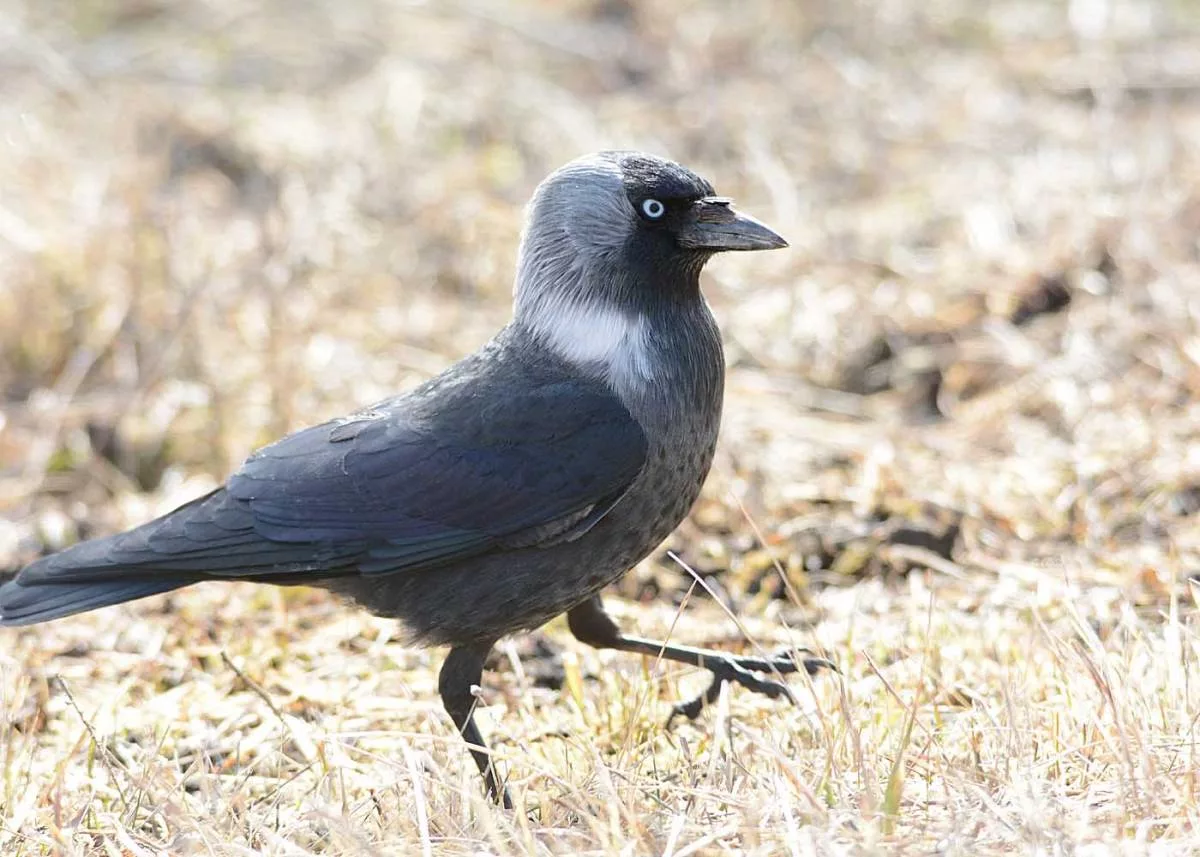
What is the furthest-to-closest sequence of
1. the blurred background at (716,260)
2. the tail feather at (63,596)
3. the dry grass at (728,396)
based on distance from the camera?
the blurred background at (716,260), the tail feather at (63,596), the dry grass at (728,396)

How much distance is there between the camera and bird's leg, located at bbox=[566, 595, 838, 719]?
155 inches

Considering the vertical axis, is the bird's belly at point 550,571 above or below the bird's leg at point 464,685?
above

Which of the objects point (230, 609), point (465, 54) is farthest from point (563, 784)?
point (465, 54)

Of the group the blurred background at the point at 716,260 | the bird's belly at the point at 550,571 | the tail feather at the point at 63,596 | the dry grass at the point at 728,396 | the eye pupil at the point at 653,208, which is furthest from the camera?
the blurred background at the point at 716,260

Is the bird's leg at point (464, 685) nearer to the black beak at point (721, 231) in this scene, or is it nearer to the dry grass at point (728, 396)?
the dry grass at point (728, 396)

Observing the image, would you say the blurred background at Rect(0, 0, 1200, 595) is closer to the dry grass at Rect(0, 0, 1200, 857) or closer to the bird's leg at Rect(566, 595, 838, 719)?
the dry grass at Rect(0, 0, 1200, 857)

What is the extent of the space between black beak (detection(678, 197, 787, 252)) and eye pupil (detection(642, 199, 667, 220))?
0.07m

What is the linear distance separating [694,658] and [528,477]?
65 centimetres

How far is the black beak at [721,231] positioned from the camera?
12.9 ft

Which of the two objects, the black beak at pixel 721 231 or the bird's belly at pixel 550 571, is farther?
the black beak at pixel 721 231

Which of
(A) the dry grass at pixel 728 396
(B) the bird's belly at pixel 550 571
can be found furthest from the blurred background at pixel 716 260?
(B) the bird's belly at pixel 550 571

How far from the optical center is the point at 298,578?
3994 millimetres

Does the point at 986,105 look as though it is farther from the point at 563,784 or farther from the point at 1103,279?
the point at 563,784

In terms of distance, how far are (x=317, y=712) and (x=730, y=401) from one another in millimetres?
2543
